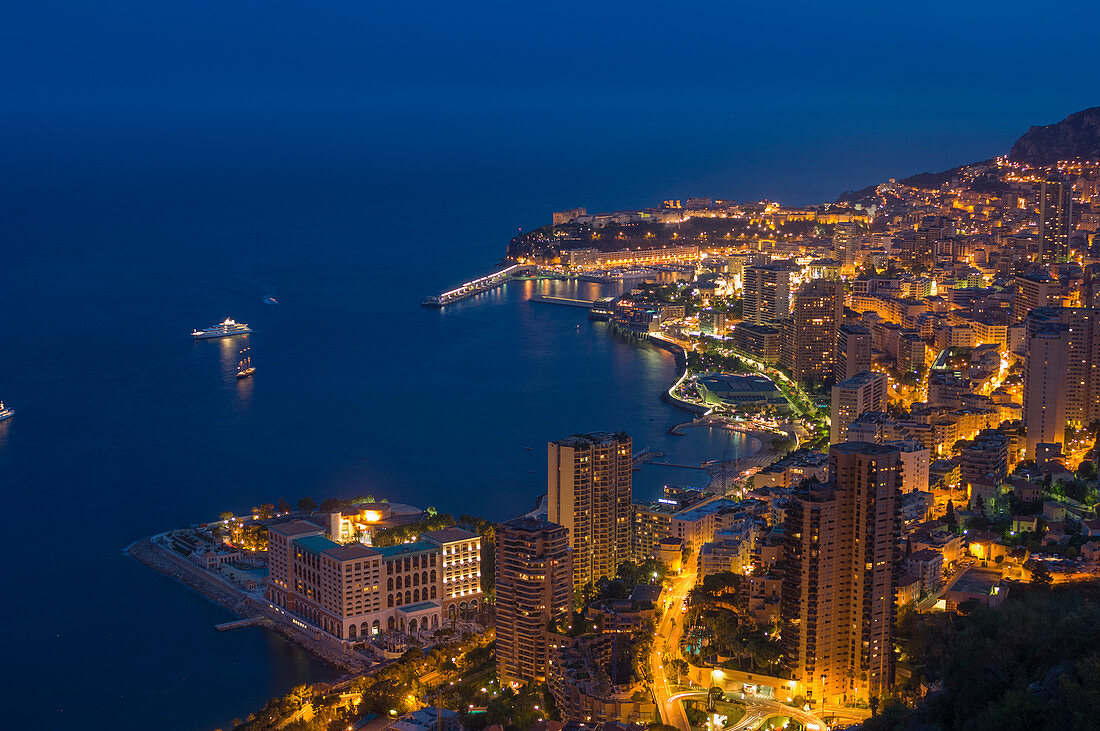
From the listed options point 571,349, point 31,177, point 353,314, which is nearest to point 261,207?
point 31,177

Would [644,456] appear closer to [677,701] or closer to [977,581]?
[977,581]

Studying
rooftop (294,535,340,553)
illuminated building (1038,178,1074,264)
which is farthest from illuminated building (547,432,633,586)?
illuminated building (1038,178,1074,264)

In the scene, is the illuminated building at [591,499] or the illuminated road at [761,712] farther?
the illuminated building at [591,499]

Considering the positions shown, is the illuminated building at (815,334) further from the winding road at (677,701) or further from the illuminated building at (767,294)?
Answer: the winding road at (677,701)

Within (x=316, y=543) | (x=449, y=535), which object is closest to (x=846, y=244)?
(x=449, y=535)

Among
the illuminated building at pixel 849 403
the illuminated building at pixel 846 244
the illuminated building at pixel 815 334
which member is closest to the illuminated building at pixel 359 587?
the illuminated building at pixel 849 403

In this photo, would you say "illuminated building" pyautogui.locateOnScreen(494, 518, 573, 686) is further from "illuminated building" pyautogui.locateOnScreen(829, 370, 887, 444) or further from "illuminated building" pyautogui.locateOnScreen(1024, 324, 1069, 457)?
"illuminated building" pyautogui.locateOnScreen(1024, 324, 1069, 457)

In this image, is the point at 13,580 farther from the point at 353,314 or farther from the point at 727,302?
the point at 727,302
